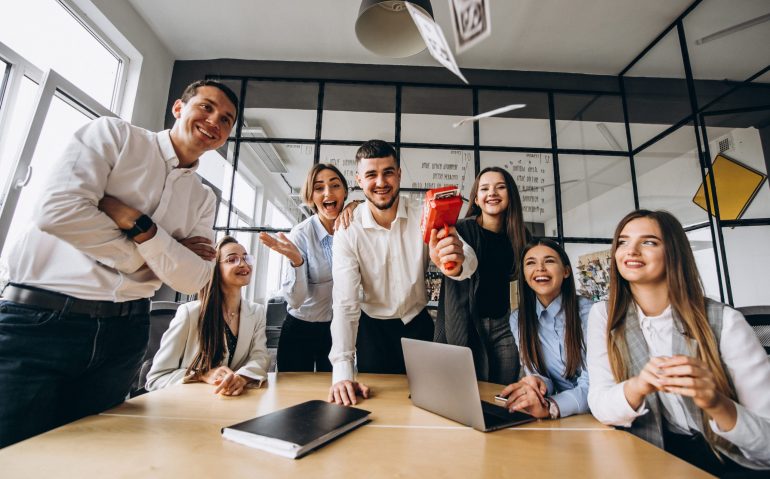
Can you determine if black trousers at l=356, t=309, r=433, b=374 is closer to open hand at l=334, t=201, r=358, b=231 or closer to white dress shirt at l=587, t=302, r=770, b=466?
open hand at l=334, t=201, r=358, b=231

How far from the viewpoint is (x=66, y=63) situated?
253cm

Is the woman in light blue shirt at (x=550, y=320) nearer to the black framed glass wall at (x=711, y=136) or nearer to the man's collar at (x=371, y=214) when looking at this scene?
the man's collar at (x=371, y=214)

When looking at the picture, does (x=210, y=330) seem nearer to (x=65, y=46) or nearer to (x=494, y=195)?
(x=494, y=195)

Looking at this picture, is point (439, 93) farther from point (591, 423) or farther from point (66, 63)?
point (591, 423)

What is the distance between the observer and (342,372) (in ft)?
4.28

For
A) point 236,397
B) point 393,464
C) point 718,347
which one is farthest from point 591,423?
point 236,397

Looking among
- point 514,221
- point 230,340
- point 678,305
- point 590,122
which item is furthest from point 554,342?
point 590,122

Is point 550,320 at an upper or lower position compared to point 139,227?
lower

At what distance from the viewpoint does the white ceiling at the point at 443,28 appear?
302cm

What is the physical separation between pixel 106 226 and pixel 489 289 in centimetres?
158

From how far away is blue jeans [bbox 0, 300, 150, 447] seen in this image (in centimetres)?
98

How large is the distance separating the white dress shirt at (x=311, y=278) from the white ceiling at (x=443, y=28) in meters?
2.18

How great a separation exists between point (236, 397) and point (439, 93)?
351cm

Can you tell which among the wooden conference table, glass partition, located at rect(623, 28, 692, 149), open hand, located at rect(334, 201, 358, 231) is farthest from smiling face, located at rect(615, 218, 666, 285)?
glass partition, located at rect(623, 28, 692, 149)
